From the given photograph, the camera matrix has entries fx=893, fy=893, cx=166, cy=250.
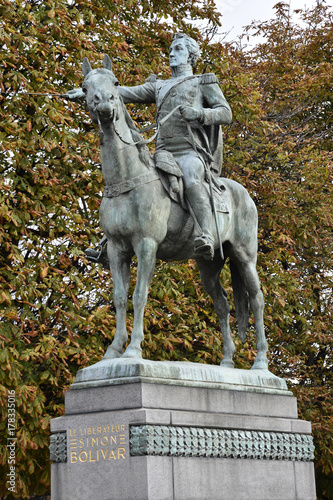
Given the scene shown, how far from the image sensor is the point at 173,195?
30.9 feet

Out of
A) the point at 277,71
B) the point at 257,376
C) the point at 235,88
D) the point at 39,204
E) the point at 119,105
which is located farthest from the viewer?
the point at 277,71

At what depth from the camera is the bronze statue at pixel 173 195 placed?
900cm

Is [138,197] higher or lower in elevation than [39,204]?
lower

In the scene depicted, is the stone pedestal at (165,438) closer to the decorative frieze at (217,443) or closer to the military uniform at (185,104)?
the decorative frieze at (217,443)

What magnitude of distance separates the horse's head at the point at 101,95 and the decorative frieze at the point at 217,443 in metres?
3.03

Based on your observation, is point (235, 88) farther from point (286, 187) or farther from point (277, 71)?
point (277, 71)

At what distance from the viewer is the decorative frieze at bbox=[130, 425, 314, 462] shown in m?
8.16

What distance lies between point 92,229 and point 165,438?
6.47m

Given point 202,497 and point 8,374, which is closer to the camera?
point 202,497

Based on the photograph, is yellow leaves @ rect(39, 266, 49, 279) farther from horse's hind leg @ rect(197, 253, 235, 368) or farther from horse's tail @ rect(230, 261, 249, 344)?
horse's tail @ rect(230, 261, 249, 344)

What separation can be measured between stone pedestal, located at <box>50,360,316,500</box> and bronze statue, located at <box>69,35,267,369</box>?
440 millimetres

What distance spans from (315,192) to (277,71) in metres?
5.71

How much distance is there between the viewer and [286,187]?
17516mm

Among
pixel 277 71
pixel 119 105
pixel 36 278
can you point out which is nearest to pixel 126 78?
pixel 36 278
